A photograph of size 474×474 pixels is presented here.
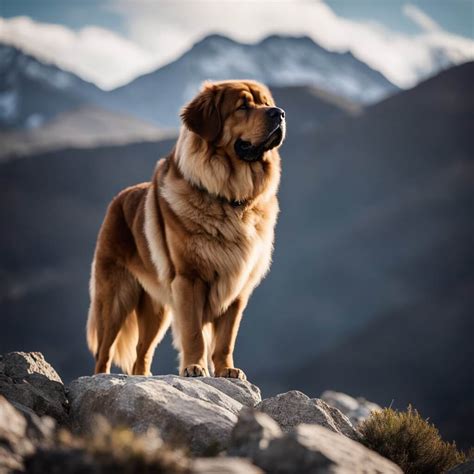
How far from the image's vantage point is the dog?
6.05 meters

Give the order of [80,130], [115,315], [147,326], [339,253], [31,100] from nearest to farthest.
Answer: [115,315], [147,326], [339,253], [80,130], [31,100]

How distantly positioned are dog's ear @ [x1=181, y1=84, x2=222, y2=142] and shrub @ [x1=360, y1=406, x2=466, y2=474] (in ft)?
8.49

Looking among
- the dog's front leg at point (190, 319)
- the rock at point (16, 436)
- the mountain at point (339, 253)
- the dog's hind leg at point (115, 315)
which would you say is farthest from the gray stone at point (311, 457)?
the mountain at point (339, 253)

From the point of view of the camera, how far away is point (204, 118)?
6.24 metres

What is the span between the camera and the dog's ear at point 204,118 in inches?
245

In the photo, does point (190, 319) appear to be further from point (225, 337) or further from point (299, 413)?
point (299, 413)

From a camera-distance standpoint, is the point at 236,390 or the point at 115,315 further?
the point at 115,315

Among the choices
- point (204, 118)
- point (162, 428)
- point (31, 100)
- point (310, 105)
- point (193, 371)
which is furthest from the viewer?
point (31, 100)

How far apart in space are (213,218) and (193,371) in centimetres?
124

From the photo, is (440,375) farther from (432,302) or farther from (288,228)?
(288,228)

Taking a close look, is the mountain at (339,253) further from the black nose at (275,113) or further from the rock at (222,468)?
the rock at (222,468)

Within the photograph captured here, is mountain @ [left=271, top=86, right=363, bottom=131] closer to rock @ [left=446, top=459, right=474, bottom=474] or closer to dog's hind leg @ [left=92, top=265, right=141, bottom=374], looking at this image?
dog's hind leg @ [left=92, top=265, right=141, bottom=374]

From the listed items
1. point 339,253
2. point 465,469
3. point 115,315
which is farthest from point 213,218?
point 339,253

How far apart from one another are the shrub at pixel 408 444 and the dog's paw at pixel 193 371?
1281 mm
